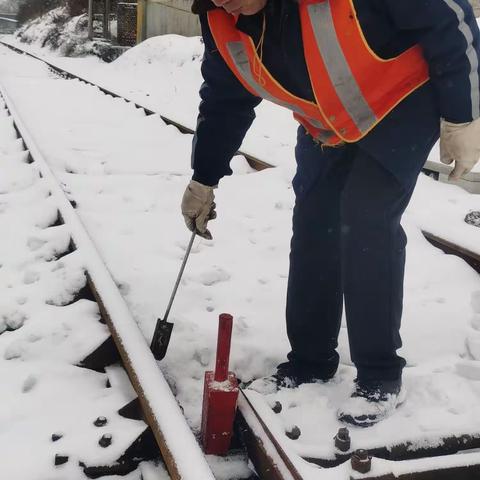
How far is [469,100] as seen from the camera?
1714 mm

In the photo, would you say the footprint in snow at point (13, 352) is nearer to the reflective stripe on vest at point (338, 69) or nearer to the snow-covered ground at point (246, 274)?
the snow-covered ground at point (246, 274)

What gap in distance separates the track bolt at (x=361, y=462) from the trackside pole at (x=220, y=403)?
40 centimetres

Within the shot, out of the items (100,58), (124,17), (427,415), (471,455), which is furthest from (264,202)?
(124,17)

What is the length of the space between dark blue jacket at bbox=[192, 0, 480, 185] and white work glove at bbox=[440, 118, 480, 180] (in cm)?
4

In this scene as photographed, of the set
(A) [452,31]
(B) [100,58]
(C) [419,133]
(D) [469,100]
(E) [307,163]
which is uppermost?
(A) [452,31]

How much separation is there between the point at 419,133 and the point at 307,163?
18.9 inches

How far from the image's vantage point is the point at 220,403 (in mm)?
1896

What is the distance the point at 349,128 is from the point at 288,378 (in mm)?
1010

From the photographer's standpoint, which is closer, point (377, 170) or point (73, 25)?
point (377, 170)

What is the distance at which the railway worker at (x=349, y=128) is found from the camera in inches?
66.6

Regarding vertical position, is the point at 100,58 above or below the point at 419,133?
below

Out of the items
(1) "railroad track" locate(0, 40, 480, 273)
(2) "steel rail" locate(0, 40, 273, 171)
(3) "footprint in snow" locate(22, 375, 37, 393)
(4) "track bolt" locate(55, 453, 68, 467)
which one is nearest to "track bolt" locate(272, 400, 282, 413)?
(4) "track bolt" locate(55, 453, 68, 467)

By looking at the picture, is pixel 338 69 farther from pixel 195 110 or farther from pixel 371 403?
pixel 195 110

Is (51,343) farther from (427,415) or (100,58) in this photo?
(100,58)
